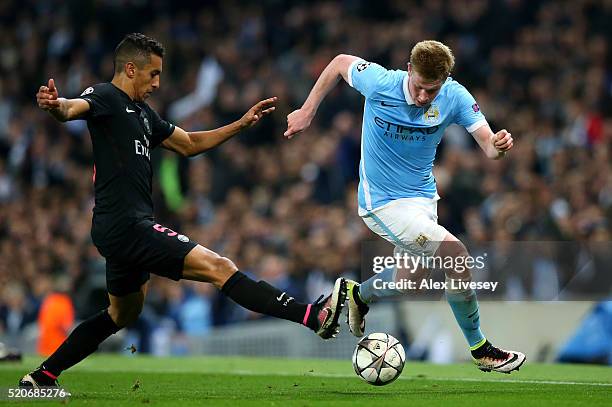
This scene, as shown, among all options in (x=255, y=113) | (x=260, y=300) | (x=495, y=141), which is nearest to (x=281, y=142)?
(x=255, y=113)

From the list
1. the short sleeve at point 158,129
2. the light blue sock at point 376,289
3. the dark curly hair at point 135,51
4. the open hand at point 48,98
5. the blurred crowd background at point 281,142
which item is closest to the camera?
the open hand at point 48,98

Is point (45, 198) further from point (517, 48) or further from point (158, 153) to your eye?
point (517, 48)

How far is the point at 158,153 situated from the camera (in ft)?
61.0

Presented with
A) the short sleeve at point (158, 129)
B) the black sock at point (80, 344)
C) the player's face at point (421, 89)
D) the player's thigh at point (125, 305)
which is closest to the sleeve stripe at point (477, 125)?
the player's face at point (421, 89)

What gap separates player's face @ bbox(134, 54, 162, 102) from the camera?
829 centimetres

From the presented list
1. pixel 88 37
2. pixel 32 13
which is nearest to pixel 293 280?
pixel 88 37

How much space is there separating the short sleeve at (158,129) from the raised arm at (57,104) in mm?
833

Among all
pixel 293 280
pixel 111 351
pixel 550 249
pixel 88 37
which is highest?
pixel 88 37

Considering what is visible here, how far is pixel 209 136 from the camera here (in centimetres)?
886

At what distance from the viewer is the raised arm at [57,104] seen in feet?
24.1

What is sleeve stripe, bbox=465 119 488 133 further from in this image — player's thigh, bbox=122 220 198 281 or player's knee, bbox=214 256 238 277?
player's thigh, bbox=122 220 198 281

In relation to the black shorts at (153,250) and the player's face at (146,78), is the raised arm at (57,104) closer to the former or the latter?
the player's face at (146,78)

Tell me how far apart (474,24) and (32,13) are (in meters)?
9.56

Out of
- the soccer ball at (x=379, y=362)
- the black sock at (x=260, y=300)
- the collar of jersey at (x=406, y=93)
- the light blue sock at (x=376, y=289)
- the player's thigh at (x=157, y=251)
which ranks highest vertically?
the collar of jersey at (x=406, y=93)
